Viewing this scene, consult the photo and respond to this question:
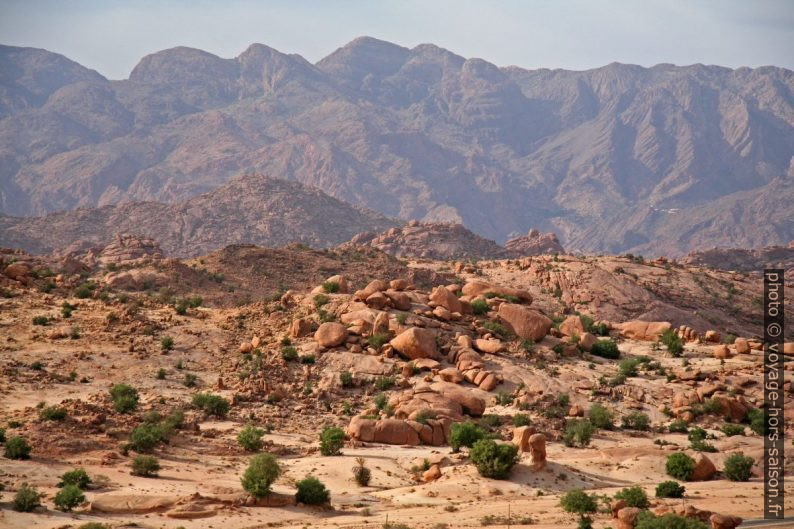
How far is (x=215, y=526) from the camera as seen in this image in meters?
23.2

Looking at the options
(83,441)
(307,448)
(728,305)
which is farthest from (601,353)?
(728,305)

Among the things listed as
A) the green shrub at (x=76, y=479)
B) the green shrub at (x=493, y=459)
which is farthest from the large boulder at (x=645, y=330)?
the green shrub at (x=76, y=479)

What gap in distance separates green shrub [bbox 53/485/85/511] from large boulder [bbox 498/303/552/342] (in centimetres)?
2390

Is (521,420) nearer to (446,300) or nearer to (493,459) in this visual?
(493,459)

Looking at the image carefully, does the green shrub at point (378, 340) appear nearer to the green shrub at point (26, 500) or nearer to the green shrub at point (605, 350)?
the green shrub at point (605, 350)

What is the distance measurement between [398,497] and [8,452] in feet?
35.1

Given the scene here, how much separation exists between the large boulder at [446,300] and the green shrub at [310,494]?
64.0ft

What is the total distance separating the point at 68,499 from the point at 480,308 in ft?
82.6

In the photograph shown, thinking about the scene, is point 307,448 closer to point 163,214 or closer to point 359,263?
point 359,263

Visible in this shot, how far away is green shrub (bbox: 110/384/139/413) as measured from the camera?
107 ft

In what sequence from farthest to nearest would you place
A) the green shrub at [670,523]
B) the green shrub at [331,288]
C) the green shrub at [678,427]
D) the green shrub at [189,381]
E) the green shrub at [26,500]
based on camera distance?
the green shrub at [331,288], the green shrub at [189,381], the green shrub at [678,427], the green shrub at [26,500], the green shrub at [670,523]

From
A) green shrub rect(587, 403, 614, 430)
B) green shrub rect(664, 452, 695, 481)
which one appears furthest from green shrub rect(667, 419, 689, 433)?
green shrub rect(664, 452, 695, 481)

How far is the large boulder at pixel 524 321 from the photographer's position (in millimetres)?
43719

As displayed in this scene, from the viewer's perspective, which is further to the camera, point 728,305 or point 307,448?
point 728,305
